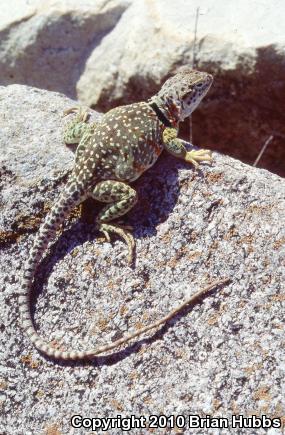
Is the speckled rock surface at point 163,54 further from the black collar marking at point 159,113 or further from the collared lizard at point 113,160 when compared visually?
the black collar marking at point 159,113

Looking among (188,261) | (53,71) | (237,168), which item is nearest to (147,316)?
(188,261)

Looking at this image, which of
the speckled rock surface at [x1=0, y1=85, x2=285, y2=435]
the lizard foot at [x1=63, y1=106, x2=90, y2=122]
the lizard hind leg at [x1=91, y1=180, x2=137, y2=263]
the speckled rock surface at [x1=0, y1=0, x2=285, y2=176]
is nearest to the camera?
the speckled rock surface at [x1=0, y1=85, x2=285, y2=435]

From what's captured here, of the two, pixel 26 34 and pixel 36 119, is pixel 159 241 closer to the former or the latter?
pixel 36 119

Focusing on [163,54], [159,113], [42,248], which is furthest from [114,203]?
[163,54]

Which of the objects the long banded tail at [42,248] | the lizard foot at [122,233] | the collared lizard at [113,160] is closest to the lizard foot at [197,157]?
the collared lizard at [113,160]

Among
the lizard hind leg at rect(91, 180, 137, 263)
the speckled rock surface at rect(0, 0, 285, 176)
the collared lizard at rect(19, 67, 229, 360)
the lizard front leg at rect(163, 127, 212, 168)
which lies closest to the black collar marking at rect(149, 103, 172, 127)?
the collared lizard at rect(19, 67, 229, 360)

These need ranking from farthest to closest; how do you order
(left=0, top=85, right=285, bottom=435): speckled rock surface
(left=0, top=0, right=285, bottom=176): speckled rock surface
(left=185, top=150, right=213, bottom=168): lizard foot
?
(left=0, top=0, right=285, bottom=176): speckled rock surface → (left=185, top=150, right=213, bottom=168): lizard foot → (left=0, top=85, right=285, bottom=435): speckled rock surface

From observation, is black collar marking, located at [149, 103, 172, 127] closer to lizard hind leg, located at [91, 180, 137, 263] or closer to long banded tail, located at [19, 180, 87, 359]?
lizard hind leg, located at [91, 180, 137, 263]
